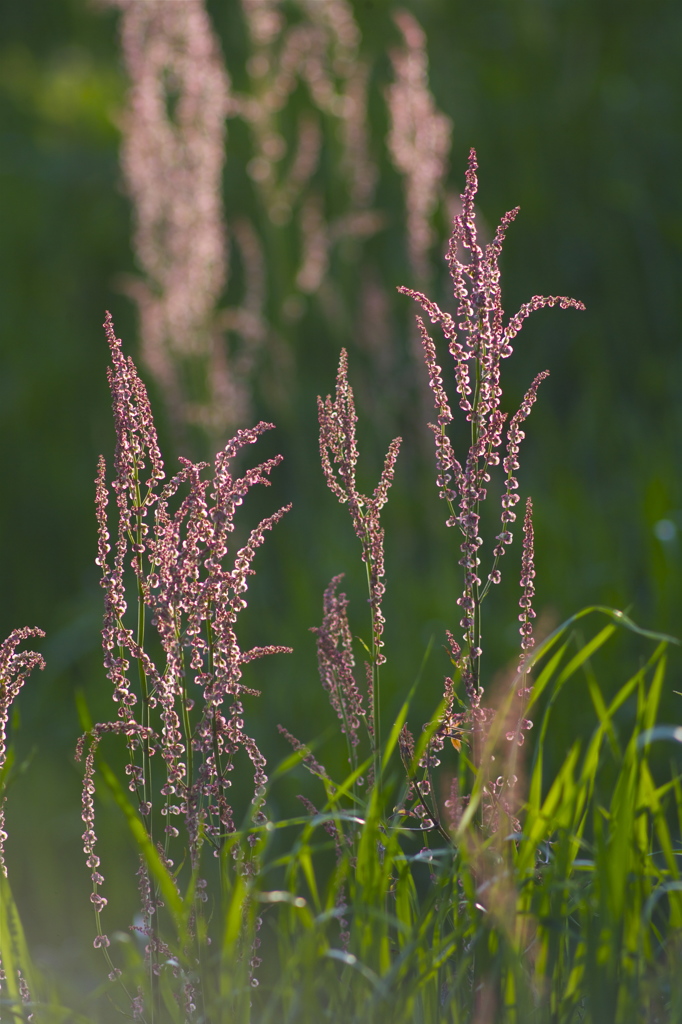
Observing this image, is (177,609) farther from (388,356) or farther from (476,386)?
(388,356)

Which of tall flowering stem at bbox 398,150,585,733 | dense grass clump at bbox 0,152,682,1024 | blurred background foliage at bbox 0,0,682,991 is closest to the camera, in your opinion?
dense grass clump at bbox 0,152,682,1024

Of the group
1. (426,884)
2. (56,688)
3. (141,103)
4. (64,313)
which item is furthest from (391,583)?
(64,313)

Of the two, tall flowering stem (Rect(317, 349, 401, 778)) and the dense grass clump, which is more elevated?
tall flowering stem (Rect(317, 349, 401, 778))

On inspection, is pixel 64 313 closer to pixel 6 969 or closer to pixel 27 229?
pixel 27 229

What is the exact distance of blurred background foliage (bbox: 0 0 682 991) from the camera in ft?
10.9

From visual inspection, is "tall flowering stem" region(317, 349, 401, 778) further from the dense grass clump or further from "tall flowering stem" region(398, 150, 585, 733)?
"tall flowering stem" region(398, 150, 585, 733)

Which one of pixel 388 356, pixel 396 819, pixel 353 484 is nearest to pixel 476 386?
pixel 353 484

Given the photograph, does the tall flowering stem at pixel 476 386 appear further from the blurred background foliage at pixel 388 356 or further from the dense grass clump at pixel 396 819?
the blurred background foliage at pixel 388 356

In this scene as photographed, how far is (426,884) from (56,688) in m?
2.12

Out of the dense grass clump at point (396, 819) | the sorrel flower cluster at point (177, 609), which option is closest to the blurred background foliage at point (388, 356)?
the dense grass clump at point (396, 819)

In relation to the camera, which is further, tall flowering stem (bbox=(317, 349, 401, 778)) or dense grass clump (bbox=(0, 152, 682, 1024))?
tall flowering stem (bbox=(317, 349, 401, 778))

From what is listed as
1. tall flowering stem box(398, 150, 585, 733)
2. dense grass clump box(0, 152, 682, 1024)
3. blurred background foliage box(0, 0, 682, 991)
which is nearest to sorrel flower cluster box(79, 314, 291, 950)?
dense grass clump box(0, 152, 682, 1024)

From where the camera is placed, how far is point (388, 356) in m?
4.52

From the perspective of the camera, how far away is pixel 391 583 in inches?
145
